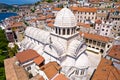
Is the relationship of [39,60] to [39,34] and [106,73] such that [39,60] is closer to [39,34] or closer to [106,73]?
[39,34]

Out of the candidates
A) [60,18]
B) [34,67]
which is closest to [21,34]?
[34,67]

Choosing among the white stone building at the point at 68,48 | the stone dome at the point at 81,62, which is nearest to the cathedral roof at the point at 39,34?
the white stone building at the point at 68,48

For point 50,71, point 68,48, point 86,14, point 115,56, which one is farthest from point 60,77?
point 86,14

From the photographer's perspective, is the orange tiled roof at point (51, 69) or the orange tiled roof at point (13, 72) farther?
the orange tiled roof at point (13, 72)

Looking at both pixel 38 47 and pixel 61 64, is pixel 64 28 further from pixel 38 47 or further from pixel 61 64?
pixel 38 47

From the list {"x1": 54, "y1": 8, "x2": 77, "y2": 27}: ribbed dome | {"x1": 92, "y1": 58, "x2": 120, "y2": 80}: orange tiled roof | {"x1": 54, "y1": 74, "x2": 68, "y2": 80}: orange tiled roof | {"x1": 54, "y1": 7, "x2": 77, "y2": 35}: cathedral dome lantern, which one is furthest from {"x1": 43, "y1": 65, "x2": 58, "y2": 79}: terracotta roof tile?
{"x1": 54, "y1": 8, "x2": 77, "y2": 27}: ribbed dome

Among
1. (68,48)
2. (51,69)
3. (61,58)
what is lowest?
(51,69)

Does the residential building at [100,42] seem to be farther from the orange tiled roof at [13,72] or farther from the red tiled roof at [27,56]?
the orange tiled roof at [13,72]

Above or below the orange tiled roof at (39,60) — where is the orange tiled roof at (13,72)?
below

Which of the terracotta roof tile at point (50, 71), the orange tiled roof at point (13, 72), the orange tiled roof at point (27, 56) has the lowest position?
the orange tiled roof at point (13, 72)

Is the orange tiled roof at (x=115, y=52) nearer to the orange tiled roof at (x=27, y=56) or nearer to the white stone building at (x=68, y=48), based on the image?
the white stone building at (x=68, y=48)

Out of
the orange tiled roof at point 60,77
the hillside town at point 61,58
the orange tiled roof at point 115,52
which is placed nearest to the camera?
the orange tiled roof at point 60,77

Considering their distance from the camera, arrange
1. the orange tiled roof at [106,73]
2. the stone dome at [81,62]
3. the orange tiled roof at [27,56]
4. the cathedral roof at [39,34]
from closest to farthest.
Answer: the orange tiled roof at [106,73] → the stone dome at [81,62] → the orange tiled roof at [27,56] → the cathedral roof at [39,34]
